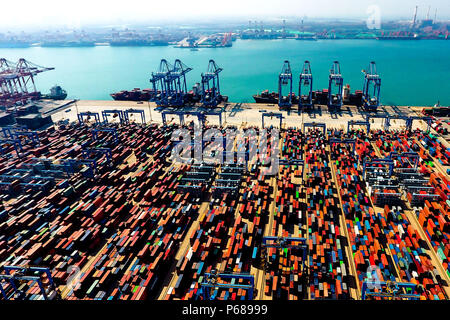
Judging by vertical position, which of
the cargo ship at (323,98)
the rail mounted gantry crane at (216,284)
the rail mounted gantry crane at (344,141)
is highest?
the cargo ship at (323,98)

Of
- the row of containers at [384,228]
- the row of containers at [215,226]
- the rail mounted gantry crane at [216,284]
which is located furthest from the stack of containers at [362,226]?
the rail mounted gantry crane at [216,284]

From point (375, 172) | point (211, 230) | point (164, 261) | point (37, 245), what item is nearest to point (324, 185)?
point (375, 172)

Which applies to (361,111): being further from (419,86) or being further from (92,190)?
(92,190)

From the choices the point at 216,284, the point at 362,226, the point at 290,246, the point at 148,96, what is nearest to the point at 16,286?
the point at 216,284

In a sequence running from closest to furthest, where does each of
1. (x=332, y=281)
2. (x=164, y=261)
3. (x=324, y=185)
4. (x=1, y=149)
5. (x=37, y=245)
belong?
(x=332, y=281) → (x=164, y=261) → (x=37, y=245) → (x=324, y=185) → (x=1, y=149)

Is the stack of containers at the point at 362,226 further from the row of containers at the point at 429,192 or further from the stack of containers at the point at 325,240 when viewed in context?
the row of containers at the point at 429,192
